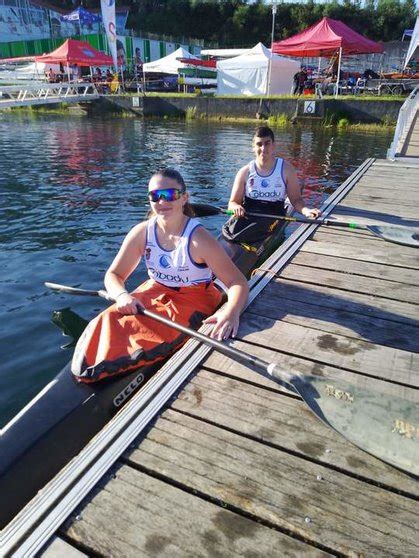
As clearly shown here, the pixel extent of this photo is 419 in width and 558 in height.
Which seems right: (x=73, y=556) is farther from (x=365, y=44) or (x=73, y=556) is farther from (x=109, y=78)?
(x=109, y=78)

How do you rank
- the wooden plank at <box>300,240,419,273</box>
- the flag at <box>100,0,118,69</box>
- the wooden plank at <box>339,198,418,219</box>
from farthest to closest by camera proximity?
the flag at <box>100,0,118,69</box> < the wooden plank at <box>339,198,418,219</box> < the wooden plank at <box>300,240,419,273</box>

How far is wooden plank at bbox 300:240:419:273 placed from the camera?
4.93 meters

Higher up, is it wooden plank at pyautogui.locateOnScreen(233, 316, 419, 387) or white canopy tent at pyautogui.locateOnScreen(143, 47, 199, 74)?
white canopy tent at pyautogui.locateOnScreen(143, 47, 199, 74)

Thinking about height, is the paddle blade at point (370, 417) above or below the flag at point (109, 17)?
below

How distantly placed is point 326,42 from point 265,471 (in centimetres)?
2524

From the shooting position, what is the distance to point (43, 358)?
474 centimetres

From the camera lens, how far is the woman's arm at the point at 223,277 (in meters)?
3.36

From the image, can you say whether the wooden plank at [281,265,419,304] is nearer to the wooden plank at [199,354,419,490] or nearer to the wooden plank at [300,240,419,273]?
the wooden plank at [300,240,419,273]

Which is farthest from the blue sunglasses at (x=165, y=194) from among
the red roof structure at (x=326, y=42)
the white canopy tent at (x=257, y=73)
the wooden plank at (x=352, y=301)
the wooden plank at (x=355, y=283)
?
the white canopy tent at (x=257, y=73)

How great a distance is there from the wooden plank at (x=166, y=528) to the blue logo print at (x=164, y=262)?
1861mm

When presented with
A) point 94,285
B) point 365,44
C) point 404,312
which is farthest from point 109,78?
point 404,312

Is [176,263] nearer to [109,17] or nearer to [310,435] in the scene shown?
[310,435]

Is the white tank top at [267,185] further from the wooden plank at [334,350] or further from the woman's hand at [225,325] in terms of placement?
the woman's hand at [225,325]

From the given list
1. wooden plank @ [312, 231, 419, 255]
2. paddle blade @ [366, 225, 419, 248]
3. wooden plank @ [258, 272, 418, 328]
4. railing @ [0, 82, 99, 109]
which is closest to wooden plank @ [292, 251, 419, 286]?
wooden plank @ [312, 231, 419, 255]
